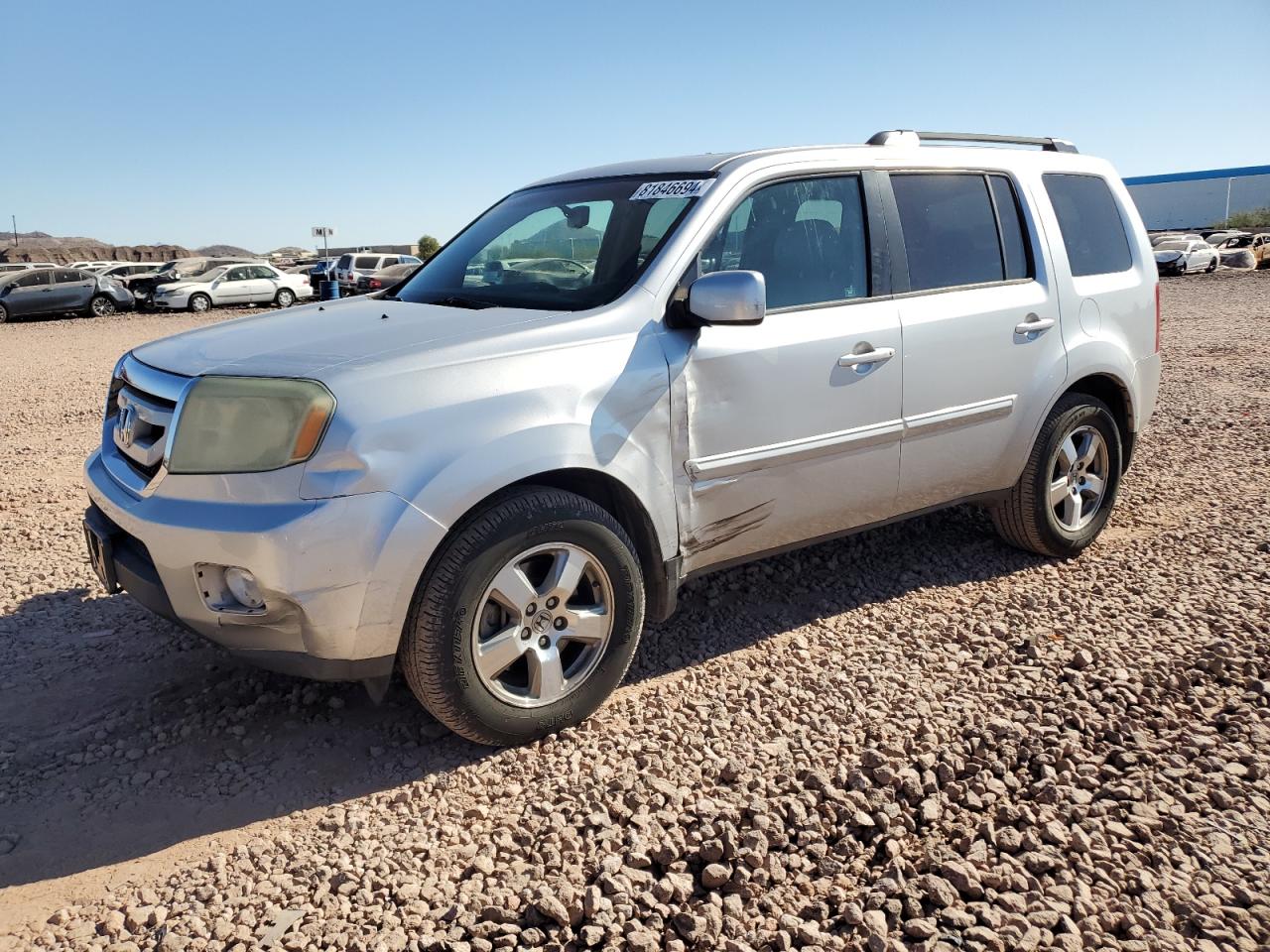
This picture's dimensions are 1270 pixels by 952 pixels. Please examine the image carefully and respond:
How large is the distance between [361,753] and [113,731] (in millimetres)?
928

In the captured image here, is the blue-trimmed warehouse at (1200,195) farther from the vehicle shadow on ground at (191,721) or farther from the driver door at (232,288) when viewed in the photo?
the vehicle shadow on ground at (191,721)

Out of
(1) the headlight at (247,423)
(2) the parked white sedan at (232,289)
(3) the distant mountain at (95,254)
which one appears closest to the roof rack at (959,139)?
(1) the headlight at (247,423)

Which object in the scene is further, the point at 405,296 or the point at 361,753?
the point at 405,296

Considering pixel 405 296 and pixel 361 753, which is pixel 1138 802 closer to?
pixel 361 753

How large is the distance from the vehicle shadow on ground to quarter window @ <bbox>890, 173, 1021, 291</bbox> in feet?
4.78

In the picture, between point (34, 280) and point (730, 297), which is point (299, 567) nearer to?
point (730, 297)

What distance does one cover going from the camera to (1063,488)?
16.3 ft

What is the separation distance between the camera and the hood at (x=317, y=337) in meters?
3.17

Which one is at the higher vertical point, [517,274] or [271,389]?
[517,274]

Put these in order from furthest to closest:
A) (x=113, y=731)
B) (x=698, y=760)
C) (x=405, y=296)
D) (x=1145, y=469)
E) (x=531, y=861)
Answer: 1. (x=1145, y=469)
2. (x=405, y=296)
3. (x=113, y=731)
4. (x=698, y=760)
5. (x=531, y=861)

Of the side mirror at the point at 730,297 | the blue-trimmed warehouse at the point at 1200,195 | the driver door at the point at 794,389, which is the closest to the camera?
the side mirror at the point at 730,297

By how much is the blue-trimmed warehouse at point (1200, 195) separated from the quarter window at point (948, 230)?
84489 millimetres

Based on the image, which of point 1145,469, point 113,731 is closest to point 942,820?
point 113,731

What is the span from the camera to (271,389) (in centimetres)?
302
